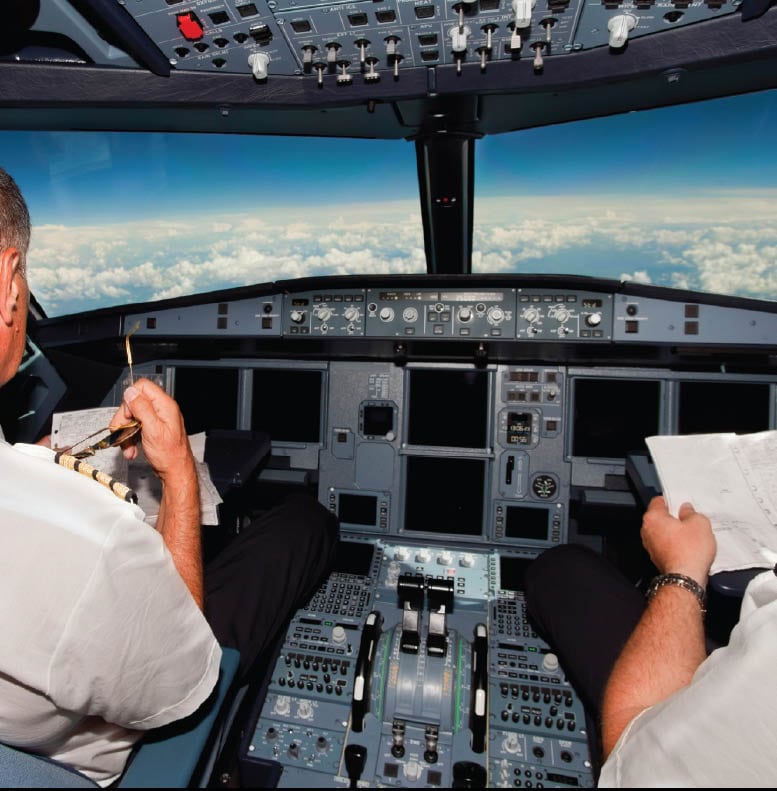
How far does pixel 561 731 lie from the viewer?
1.72 meters

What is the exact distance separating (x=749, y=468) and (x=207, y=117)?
75.2 inches

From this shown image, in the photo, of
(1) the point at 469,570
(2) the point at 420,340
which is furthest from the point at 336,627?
(2) the point at 420,340

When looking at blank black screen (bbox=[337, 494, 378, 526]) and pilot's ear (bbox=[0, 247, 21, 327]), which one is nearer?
pilot's ear (bbox=[0, 247, 21, 327])

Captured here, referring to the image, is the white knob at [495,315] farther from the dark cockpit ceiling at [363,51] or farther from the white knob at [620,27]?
the white knob at [620,27]

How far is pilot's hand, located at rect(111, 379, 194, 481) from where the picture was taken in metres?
1.23

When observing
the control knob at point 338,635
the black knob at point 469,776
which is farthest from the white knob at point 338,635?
the black knob at point 469,776

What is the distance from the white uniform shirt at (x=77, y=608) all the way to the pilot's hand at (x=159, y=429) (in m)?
0.50

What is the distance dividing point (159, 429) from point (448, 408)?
76.4 inches

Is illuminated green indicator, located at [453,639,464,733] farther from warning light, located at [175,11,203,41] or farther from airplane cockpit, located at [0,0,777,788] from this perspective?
warning light, located at [175,11,203,41]

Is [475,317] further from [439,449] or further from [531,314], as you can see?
[439,449]

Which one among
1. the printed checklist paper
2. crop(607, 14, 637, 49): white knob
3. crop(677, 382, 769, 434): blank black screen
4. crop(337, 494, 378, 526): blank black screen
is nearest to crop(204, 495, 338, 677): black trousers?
crop(337, 494, 378, 526): blank black screen

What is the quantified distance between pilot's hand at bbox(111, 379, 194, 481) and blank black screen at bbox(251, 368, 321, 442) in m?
1.84

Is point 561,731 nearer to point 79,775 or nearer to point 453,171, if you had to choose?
point 79,775

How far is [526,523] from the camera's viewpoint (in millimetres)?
2895
